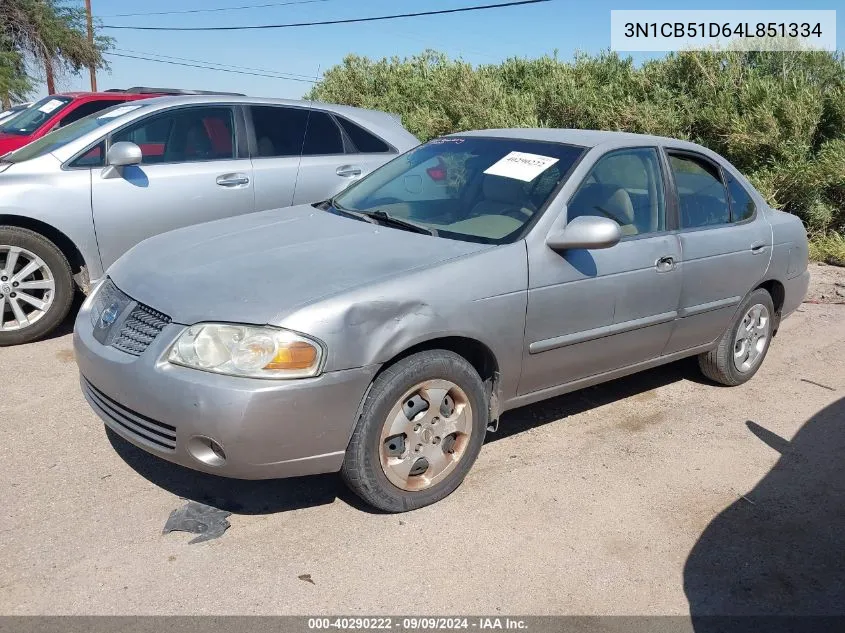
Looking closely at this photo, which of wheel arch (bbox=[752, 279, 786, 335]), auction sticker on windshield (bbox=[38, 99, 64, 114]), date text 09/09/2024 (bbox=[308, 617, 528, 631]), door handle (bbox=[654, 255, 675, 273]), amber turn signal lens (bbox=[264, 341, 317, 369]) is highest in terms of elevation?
auction sticker on windshield (bbox=[38, 99, 64, 114])

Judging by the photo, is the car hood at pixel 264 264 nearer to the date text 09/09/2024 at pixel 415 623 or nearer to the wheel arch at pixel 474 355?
the wheel arch at pixel 474 355

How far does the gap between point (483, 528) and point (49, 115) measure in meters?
7.82

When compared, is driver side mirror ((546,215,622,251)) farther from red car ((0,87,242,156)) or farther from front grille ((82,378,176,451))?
red car ((0,87,242,156))

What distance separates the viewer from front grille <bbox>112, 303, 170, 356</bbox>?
10.7 feet

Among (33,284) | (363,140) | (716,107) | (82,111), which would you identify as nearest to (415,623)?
(33,284)

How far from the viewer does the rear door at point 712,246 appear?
15.1 feet

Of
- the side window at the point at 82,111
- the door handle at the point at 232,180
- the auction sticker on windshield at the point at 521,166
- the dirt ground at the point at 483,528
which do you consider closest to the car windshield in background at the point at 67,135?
the door handle at the point at 232,180

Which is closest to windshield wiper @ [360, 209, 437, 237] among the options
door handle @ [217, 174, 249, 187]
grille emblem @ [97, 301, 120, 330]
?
grille emblem @ [97, 301, 120, 330]

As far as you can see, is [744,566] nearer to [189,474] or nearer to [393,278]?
[393,278]

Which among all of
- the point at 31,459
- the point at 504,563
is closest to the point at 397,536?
the point at 504,563

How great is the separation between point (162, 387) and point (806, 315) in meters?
6.07

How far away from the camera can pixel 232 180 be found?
609 centimetres

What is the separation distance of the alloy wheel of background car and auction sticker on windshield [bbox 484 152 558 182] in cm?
191

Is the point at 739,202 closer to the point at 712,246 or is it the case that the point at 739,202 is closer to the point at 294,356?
the point at 712,246
